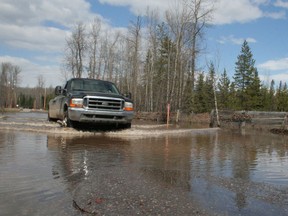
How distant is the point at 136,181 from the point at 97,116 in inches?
243

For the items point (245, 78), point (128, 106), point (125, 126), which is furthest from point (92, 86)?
point (245, 78)

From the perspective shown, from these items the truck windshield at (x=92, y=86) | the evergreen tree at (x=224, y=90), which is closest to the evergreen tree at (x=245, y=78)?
the evergreen tree at (x=224, y=90)

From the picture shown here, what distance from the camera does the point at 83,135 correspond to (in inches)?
381

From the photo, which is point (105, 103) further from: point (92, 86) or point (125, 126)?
point (92, 86)

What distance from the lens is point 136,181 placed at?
4.27 meters

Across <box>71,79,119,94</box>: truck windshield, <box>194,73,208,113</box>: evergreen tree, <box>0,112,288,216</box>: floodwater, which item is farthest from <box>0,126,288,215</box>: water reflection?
<box>194,73,208,113</box>: evergreen tree

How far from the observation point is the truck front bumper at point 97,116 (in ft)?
33.0

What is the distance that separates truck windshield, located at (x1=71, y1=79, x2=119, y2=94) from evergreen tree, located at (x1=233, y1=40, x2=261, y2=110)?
1895 inches

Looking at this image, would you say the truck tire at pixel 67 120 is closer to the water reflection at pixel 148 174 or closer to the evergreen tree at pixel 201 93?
the water reflection at pixel 148 174

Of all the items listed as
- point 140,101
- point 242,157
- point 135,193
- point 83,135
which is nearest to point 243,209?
point 135,193

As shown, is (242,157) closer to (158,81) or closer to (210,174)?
(210,174)

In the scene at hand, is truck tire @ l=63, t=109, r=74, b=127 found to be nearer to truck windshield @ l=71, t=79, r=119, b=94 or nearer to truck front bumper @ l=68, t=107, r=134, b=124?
truck front bumper @ l=68, t=107, r=134, b=124

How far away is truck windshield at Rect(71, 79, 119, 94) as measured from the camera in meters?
11.5

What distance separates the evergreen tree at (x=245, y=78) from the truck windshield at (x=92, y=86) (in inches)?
1895
